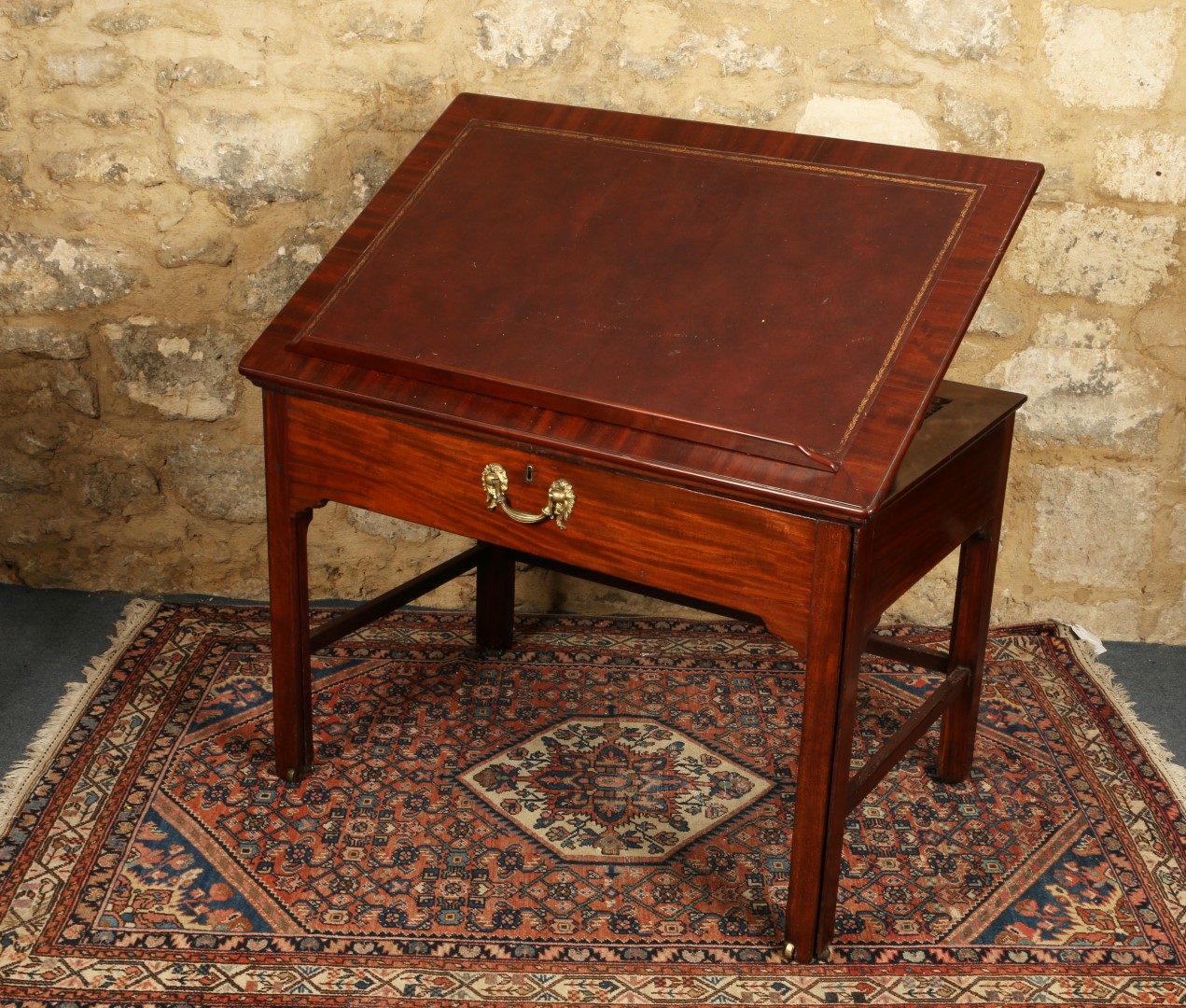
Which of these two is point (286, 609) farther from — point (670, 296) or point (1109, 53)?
point (1109, 53)

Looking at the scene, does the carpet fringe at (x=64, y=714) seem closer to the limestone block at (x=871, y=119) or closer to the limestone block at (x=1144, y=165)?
the limestone block at (x=871, y=119)

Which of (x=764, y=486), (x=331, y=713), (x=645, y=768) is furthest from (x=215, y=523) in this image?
(x=764, y=486)

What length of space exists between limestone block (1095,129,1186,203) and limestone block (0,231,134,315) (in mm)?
2523

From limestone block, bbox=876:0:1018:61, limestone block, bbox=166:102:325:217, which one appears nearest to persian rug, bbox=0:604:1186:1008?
limestone block, bbox=166:102:325:217

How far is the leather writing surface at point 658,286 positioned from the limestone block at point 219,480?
1.25 metres

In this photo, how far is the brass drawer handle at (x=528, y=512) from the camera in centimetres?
238

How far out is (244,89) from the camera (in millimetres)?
3514

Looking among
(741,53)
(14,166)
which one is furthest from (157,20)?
(741,53)

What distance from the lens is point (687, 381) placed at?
229 centimetres

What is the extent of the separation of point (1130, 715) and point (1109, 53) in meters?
1.60

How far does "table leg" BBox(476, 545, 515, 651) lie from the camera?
3525 mm

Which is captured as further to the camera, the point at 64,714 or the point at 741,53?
the point at 741,53

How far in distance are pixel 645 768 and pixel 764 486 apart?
1.16 m

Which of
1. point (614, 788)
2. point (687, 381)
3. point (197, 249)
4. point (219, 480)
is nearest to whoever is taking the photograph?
point (687, 381)
